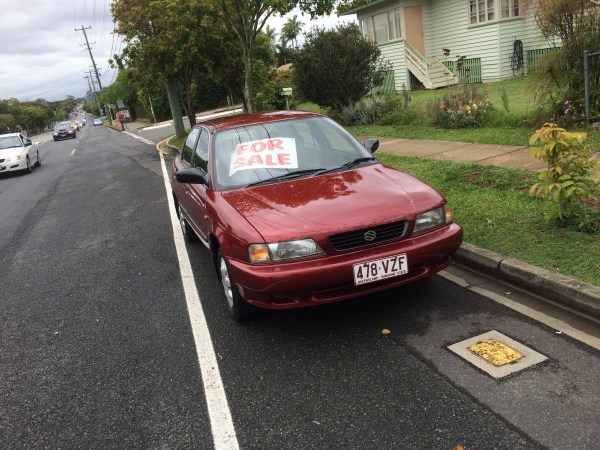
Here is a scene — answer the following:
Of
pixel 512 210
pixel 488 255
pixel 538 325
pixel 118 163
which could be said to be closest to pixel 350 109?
pixel 118 163

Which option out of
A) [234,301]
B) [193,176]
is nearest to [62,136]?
[193,176]

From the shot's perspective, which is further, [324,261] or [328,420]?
[324,261]

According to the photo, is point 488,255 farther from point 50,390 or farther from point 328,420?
point 50,390

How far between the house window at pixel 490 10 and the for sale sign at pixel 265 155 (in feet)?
60.9

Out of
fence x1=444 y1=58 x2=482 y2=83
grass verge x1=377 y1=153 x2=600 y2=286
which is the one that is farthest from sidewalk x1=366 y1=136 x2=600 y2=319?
fence x1=444 y1=58 x2=482 y2=83

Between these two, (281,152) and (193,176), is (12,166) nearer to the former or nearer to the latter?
(193,176)

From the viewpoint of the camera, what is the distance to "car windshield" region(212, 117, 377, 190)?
173 inches

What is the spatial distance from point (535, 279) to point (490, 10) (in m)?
19.5

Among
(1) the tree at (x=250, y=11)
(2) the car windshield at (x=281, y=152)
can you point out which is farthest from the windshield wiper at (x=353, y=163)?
(1) the tree at (x=250, y=11)

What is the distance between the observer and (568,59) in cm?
863

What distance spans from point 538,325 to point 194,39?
685 inches

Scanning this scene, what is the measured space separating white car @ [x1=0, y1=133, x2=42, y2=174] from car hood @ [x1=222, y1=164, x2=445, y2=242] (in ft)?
49.5

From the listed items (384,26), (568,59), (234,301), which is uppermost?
(384,26)

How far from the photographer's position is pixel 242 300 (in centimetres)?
385
